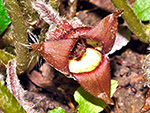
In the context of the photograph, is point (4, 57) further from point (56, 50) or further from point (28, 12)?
point (56, 50)

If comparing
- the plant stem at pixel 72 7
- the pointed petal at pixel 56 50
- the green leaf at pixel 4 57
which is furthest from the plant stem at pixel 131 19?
the green leaf at pixel 4 57

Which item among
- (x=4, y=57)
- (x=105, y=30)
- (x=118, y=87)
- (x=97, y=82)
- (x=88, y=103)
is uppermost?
(x=4, y=57)

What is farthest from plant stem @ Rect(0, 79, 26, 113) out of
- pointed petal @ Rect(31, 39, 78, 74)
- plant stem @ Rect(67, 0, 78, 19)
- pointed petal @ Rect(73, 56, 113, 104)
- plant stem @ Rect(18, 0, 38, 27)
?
plant stem @ Rect(67, 0, 78, 19)

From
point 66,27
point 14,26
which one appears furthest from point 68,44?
point 14,26

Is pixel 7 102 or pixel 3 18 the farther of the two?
pixel 3 18

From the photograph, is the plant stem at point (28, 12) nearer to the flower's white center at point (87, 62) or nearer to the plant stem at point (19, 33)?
the plant stem at point (19, 33)

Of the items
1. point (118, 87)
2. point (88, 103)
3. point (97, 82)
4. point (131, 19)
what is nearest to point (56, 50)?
point (97, 82)
